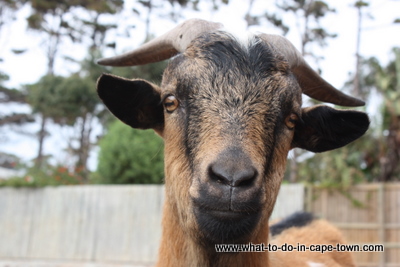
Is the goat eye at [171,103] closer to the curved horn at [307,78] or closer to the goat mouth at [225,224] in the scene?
the goat mouth at [225,224]

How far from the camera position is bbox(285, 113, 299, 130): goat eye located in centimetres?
329

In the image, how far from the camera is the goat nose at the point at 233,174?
2.48 meters

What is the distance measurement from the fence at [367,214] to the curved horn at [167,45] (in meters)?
12.5

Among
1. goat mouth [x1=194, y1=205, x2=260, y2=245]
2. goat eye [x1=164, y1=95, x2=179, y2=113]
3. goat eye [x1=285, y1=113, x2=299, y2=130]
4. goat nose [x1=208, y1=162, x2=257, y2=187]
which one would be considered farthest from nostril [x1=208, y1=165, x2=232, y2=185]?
goat eye [x1=285, y1=113, x2=299, y2=130]

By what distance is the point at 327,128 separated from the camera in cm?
367

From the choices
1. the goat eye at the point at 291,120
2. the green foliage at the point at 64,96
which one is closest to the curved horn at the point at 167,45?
the goat eye at the point at 291,120

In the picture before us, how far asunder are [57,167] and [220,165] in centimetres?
2111

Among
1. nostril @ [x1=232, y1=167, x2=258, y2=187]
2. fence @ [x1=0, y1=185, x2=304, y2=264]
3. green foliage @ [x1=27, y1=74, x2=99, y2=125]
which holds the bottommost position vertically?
fence @ [x1=0, y1=185, x2=304, y2=264]

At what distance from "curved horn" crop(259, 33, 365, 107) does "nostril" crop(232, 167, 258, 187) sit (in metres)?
1.47

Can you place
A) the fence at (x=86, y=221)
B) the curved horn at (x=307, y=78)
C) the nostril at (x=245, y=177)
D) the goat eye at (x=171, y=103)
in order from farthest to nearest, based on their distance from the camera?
the fence at (x=86, y=221) < the curved horn at (x=307, y=78) < the goat eye at (x=171, y=103) < the nostril at (x=245, y=177)

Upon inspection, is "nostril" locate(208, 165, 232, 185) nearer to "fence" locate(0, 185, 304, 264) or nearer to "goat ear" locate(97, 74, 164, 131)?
"goat ear" locate(97, 74, 164, 131)

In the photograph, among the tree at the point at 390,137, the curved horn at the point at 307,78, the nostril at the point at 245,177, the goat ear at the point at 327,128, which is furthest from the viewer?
the tree at the point at 390,137

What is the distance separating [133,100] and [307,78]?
179cm

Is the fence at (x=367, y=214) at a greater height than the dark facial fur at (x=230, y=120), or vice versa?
the dark facial fur at (x=230, y=120)
